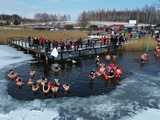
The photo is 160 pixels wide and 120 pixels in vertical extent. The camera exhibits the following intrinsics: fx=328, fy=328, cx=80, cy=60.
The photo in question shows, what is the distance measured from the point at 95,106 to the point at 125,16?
145 meters

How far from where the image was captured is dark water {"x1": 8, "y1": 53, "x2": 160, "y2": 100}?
24984 millimetres

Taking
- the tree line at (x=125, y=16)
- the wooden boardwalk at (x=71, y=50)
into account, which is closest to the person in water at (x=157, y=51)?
the wooden boardwalk at (x=71, y=50)

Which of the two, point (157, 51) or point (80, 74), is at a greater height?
point (157, 51)

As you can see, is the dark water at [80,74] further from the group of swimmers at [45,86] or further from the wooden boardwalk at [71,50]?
the wooden boardwalk at [71,50]

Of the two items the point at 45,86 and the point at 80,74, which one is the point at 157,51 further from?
the point at 45,86

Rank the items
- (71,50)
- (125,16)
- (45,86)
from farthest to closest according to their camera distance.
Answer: (125,16)
(71,50)
(45,86)

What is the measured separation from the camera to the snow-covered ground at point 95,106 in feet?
64.5

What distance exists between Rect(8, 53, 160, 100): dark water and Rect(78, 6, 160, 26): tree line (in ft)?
262

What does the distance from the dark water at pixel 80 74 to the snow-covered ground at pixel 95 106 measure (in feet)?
3.03

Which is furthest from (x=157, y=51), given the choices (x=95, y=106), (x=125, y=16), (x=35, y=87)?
(x=125, y=16)

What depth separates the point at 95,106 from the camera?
857 inches

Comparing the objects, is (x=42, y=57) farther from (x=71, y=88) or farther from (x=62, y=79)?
(x=71, y=88)

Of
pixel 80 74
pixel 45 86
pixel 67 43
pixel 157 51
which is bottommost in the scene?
pixel 80 74

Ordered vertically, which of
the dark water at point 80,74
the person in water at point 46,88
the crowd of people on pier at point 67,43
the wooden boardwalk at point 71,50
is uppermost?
A: the crowd of people on pier at point 67,43
